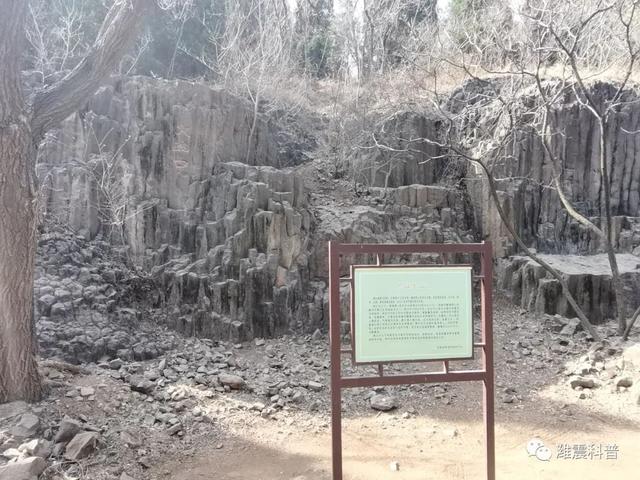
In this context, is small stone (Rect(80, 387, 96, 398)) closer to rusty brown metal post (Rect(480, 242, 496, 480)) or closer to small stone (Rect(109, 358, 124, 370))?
small stone (Rect(109, 358, 124, 370))

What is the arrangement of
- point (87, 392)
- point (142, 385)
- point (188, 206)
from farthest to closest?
point (188, 206), point (142, 385), point (87, 392)

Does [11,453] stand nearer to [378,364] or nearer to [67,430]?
[67,430]

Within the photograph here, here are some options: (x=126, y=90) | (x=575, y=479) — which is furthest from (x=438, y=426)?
(x=126, y=90)

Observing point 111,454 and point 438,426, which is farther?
point 438,426

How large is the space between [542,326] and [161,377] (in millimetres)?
7174

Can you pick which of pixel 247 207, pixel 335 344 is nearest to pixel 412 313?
pixel 335 344

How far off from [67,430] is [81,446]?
0.29 m

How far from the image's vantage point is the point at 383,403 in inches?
253

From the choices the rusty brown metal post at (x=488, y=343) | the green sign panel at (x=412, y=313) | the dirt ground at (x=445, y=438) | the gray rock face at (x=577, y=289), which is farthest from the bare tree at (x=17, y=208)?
the gray rock face at (x=577, y=289)

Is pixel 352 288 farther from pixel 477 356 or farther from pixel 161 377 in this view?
pixel 477 356

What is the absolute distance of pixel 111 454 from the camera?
4461 mm

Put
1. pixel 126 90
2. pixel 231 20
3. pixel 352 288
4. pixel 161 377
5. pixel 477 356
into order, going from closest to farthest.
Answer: pixel 352 288, pixel 161 377, pixel 477 356, pixel 126 90, pixel 231 20

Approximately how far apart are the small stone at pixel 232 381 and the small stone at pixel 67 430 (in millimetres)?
2243

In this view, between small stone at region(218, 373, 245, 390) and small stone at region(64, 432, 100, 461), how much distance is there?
2.25 metres
